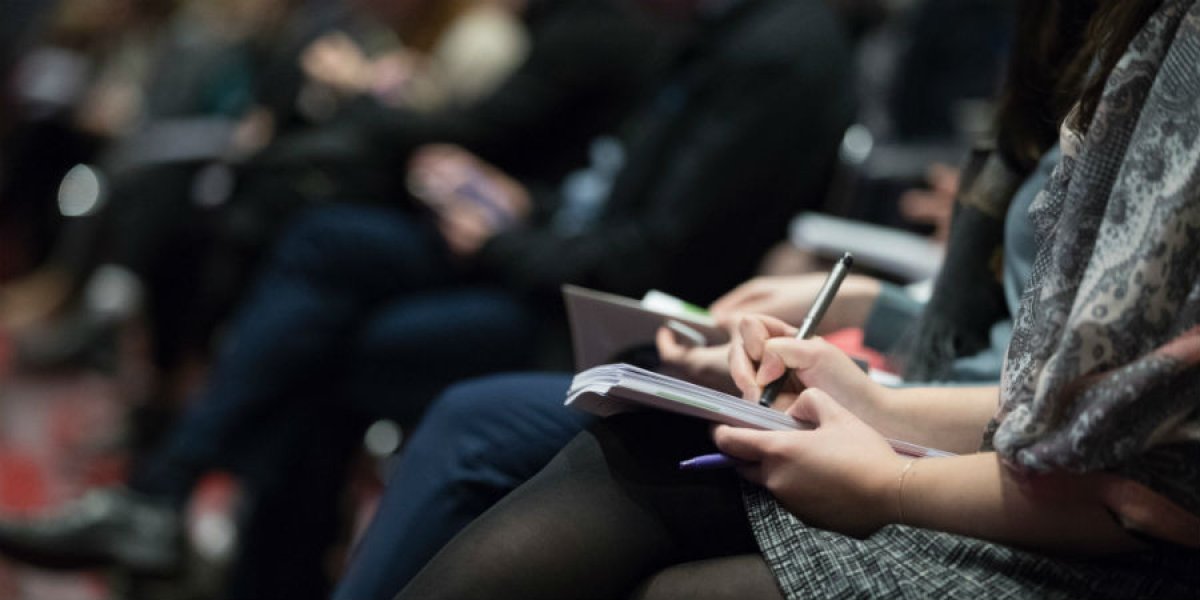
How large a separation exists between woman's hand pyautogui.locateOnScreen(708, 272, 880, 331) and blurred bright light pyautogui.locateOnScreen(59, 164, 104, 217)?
8.28 feet

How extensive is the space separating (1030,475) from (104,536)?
5.59 feet

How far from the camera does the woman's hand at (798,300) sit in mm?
1352

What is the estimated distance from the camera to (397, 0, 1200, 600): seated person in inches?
32.9

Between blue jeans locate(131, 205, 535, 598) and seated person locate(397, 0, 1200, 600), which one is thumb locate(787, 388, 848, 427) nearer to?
seated person locate(397, 0, 1200, 600)

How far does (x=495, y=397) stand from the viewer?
1.20 meters

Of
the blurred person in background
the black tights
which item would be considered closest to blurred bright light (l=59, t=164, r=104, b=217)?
the blurred person in background

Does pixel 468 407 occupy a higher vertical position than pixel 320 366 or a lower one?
higher

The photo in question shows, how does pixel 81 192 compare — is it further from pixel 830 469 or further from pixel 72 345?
pixel 830 469

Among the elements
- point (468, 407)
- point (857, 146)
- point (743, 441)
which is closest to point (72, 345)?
point (857, 146)

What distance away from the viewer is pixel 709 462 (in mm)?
995

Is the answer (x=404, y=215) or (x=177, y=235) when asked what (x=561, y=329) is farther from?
(x=177, y=235)

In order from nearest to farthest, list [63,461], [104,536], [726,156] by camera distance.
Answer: [726,156] < [104,536] < [63,461]

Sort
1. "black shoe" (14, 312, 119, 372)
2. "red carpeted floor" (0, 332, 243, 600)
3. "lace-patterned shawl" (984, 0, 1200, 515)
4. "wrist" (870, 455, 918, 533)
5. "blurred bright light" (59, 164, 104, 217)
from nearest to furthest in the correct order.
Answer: "lace-patterned shawl" (984, 0, 1200, 515) < "wrist" (870, 455, 918, 533) < "red carpeted floor" (0, 332, 243, 600) < "black shoe" (14, 312, 119, 372) < "blurred bright light" (59, 164, 104, 217)

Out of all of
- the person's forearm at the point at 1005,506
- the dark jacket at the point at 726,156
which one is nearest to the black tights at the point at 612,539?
the person's forearm at the point at 1005,506
